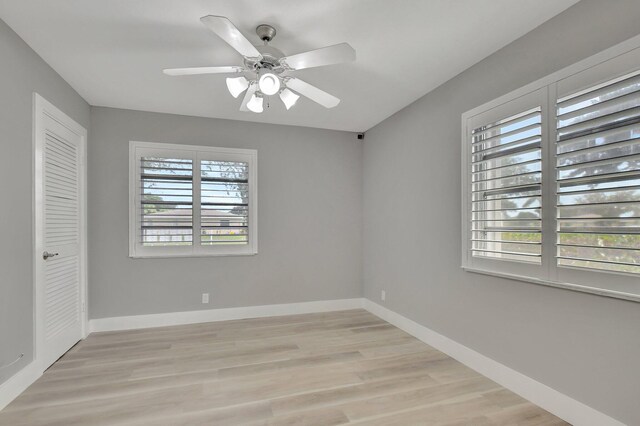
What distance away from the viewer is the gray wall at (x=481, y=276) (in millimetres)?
1859

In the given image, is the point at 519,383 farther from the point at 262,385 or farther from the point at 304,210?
the point at 304,210

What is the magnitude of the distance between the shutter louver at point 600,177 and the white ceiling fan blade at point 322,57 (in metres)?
1.41

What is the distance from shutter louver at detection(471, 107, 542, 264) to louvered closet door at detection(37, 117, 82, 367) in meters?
3.65

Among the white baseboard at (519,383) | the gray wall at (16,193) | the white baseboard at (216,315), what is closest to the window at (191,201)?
the white baseboard at (216,315)

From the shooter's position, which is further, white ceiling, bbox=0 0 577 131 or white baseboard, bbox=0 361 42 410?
white baseboard, bbox=0 361 42 410

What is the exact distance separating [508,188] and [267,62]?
1.99 m

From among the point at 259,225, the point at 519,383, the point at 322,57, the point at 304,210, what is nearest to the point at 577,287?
the point at 519,383

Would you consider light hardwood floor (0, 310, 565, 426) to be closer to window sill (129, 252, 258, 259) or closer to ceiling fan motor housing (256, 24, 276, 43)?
window sill (129, 252, 258, 259)

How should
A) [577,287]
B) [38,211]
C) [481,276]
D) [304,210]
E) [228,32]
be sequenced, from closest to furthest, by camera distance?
[228,32] → [577,287] → [38,211] → [481,276] → [304,210]

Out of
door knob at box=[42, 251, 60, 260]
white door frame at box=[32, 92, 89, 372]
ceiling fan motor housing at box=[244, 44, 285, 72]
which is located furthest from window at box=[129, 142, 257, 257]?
ceiling fan motor housing at box=[244, 44, 285, 72]

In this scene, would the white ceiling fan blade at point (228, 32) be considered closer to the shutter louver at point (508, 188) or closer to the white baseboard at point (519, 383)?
the shutter louver at point (508, 188)

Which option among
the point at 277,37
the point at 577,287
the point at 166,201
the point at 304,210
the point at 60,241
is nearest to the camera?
the point at 577,287

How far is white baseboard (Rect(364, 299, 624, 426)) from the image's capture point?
1973 mm

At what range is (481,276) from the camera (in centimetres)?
274
